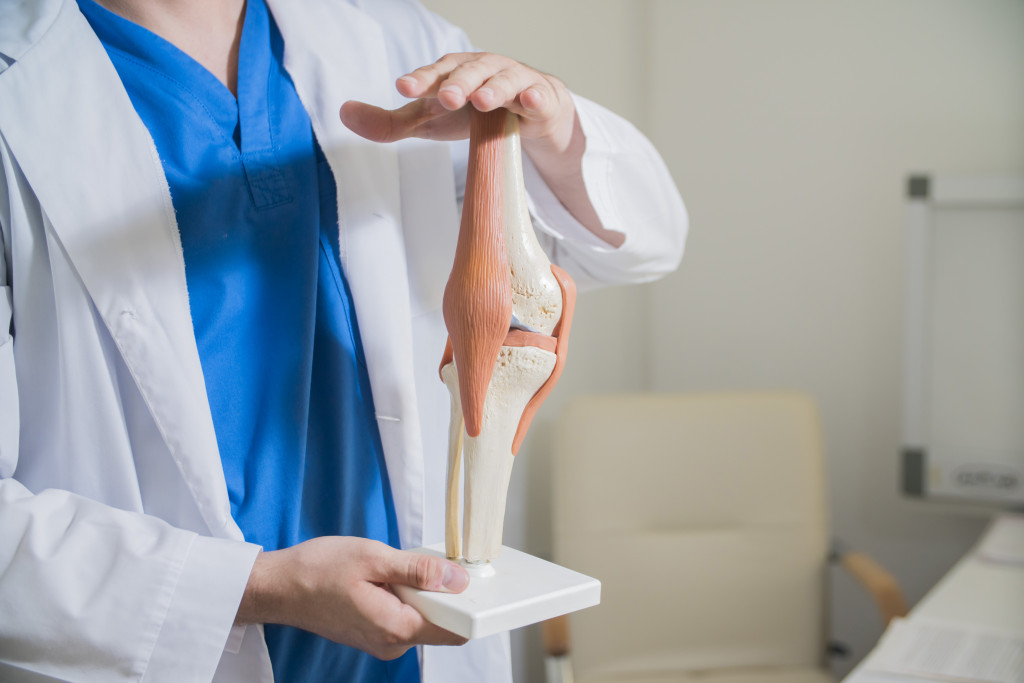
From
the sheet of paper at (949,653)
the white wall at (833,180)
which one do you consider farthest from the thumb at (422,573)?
the white wall at (833,180)

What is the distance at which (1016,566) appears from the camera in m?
1.76

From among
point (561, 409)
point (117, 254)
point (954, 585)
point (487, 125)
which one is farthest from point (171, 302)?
point (954, 585)

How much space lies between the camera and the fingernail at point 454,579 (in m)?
0.68

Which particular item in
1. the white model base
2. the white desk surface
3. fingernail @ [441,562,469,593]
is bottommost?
the white desk surface

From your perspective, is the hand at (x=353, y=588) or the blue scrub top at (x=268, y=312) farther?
the blue scrub top at (x=268, y=312)

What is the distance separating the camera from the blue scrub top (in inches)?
31.2

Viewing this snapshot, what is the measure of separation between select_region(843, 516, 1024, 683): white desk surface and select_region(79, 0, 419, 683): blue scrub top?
1184 mm

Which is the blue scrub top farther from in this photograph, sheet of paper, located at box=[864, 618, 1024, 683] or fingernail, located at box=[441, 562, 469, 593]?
sheet of paper, located at box=[864, 618, 1024, 683]

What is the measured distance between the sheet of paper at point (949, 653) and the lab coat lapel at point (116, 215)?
44.3 inches

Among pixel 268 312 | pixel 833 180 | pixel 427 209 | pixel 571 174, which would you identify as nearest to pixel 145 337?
pixel 268 312

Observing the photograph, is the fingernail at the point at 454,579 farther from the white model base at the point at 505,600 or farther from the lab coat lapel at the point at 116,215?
the lab coat lapel at the point at 116,215

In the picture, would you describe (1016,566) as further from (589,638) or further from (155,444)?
(155,444)

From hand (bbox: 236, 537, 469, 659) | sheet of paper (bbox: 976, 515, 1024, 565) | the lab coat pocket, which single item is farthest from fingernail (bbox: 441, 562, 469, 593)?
sheet of paper (bbox: 976, 515, 1024, 565)

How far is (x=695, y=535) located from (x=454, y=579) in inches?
52.8
